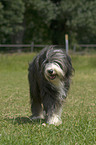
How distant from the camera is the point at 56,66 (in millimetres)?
4012

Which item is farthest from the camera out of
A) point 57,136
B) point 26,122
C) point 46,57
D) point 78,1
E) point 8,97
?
point 78,1

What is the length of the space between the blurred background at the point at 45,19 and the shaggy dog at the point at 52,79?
1862 centimetres

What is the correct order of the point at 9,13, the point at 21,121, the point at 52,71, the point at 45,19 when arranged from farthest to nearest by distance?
the point at 45,19
the point at 9,13
the point at 21,121
the point at 52,71

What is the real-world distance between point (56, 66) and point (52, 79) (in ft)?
0.75

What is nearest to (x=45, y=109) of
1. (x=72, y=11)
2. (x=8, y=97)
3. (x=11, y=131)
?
(x=11, y=131)

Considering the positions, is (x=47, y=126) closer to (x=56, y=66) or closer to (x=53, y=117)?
(x=53, y=117)

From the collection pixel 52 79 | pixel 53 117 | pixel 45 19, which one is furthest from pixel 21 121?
pixel 45 19

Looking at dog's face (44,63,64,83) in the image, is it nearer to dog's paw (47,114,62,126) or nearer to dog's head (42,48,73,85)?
dog's head (42,48,73,85)

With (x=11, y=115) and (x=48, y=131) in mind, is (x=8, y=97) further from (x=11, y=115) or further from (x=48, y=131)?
(x=48, y=131)

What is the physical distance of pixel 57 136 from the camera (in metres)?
3.64

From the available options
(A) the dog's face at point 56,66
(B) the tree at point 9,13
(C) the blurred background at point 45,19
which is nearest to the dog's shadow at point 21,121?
(A) the dog's face at point 56,66

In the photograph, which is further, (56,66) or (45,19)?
(45,19)

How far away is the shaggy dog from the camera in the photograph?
4.08 m

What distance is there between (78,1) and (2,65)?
43.5 feet
